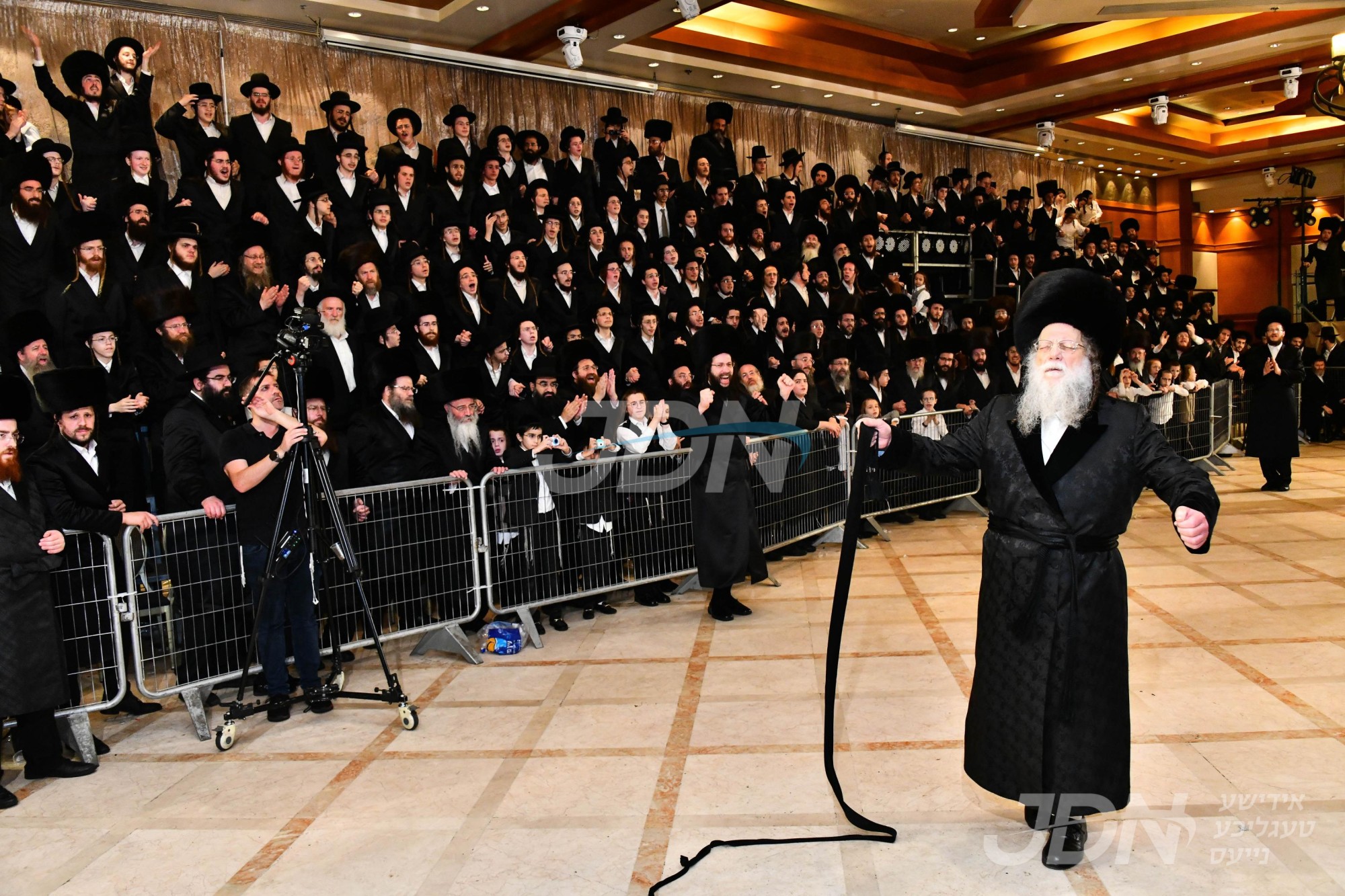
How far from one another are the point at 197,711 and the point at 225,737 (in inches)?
13.2

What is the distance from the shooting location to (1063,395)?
3.25m

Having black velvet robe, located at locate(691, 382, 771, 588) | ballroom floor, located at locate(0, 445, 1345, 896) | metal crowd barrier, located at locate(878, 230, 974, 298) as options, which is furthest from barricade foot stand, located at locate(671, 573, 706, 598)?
metal crowd barrier, located at locate(878, 230, 974, 298)

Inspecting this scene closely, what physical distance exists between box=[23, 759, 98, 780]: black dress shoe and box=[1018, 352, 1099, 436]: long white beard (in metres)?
4.09

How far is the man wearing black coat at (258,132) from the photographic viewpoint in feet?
27.9

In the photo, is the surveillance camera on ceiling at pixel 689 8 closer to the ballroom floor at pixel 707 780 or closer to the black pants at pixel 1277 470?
the ballroom floor at pixel 707 780

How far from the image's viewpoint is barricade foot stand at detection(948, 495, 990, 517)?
1009cm

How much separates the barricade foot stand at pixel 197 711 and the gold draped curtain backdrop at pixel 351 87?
611 cm

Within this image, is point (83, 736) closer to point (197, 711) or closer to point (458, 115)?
point (197, 711)

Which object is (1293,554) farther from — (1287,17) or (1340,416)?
(1340,416)

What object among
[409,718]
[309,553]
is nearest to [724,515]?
[409,718]

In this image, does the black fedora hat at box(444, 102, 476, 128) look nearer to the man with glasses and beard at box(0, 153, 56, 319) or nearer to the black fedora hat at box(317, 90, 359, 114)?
the black fedora hat at box(317, 90, 359, 114)

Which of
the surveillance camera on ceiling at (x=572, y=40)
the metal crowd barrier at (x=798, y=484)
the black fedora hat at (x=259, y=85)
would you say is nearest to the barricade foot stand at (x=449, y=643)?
the metal crowd barrier at (x=798, y=484)

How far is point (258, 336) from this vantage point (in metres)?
7.18

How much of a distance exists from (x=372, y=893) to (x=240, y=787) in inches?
49.0
